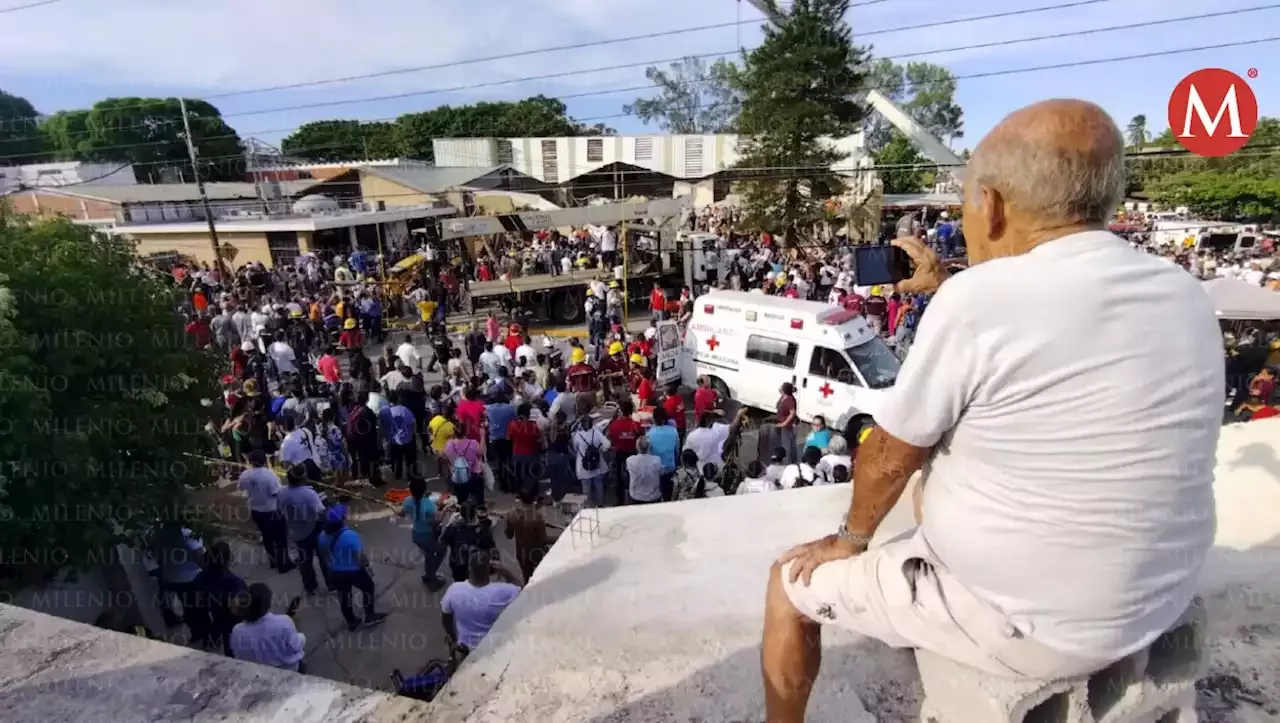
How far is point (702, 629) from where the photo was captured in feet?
8.83

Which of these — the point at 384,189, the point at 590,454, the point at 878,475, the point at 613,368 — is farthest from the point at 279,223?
the point at 878,475

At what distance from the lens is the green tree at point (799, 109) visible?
26734 millimetres

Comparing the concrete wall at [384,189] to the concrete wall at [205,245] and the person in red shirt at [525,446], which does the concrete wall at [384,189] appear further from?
the person in red shirt at [525,446]

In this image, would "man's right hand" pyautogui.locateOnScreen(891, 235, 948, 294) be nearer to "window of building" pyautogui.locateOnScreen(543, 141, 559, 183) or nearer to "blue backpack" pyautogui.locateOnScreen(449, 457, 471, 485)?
"blue backpack" pyautogui.locateOnScreen(449, 457, 471, 485)

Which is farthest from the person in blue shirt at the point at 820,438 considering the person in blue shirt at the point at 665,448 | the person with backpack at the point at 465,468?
the person with backpack at the point at 465,468

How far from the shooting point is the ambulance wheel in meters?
18.1

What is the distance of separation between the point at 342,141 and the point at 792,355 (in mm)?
73178

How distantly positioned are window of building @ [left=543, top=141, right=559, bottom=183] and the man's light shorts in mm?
44979

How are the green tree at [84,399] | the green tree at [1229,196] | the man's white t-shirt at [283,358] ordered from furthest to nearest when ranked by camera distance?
the green tree at [1229,196] < the man's white t-shirt at [283,358] < the green tree at [84,399]

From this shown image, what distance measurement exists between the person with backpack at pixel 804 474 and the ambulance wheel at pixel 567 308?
12.2 meters

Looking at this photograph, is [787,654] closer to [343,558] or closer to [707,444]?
[343,558]

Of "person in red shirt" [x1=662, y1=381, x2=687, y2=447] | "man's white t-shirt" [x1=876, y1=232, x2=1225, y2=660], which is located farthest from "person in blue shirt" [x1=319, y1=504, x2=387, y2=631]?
"man's white t-shirt" [x1=876, y1=232, x2=1225, y2=660]

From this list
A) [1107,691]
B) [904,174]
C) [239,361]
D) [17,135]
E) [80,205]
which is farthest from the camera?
[17,135]

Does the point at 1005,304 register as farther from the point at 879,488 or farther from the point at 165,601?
the point at 165,601
